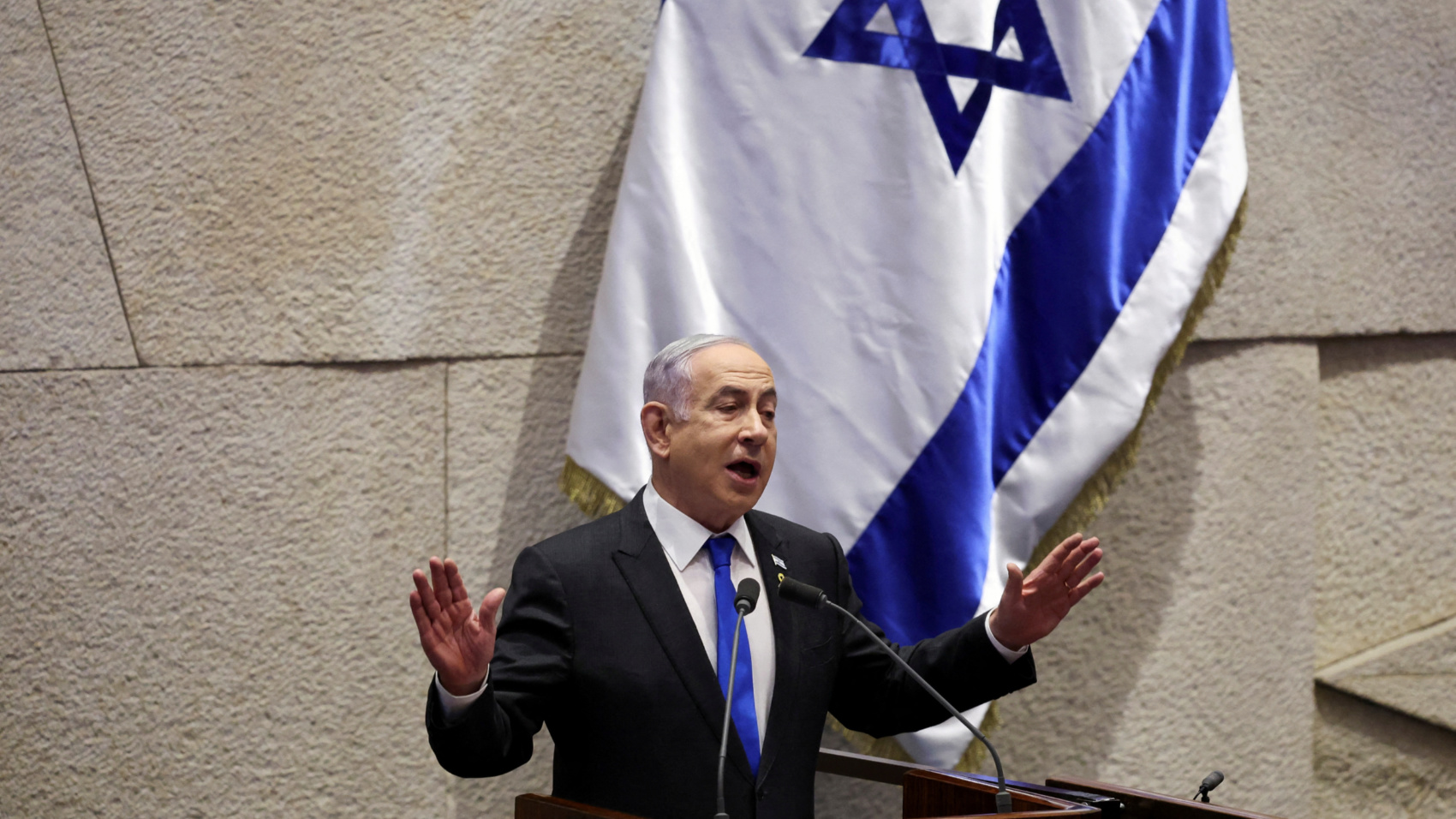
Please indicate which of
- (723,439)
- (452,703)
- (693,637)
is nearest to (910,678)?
(693,637)

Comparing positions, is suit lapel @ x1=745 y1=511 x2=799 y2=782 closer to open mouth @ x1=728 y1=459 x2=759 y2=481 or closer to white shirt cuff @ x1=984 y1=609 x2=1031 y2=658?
open mouth @ x1=728 y1=459 x2=759 y2=481

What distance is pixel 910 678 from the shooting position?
6.36 ft

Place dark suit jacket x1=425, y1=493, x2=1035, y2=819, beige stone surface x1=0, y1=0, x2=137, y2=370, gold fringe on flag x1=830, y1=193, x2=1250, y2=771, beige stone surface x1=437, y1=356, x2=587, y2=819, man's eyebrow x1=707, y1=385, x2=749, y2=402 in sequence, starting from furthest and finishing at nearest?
beige stone surface x1=437, y1=356, x2=587, y2=819 → gold fringe on flag x1=830, y1=193, x2=1250, y2=771 → beige stone surface x1=0, y1=0, x2=137, y2=370 → man's eyebrow x1=707, y1=385, x2=749, y2=402 → dark suit jacket x1=425, y1=493, x2=1035, y2=819

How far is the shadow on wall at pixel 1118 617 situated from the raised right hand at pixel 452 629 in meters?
1.84

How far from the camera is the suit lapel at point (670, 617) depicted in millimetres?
1741

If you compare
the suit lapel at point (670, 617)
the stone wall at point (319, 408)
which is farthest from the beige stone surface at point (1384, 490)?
the suit lapel at point (670, 617)

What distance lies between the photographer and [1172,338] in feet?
8.69

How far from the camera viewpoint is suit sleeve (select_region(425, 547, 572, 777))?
156cm

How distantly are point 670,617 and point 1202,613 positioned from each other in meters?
1.86

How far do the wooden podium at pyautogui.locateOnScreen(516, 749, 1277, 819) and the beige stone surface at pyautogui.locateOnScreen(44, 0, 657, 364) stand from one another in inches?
51.9

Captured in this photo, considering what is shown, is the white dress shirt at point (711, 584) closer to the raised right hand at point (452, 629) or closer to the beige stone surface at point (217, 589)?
the raised right hand at point (452, 629)

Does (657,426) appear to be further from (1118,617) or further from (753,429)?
(1118,617)

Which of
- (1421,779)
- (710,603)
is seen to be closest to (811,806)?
Answer: (710,603)

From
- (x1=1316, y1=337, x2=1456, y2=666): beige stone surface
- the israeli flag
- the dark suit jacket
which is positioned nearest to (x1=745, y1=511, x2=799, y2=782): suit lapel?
the dark suit jacket
